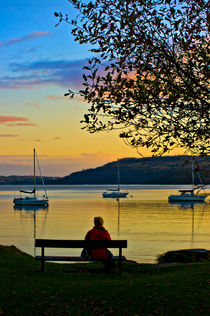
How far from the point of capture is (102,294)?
11055 mm

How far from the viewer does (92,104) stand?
1039 cm

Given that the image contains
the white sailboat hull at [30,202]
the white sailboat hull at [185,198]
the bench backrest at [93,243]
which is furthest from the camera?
the white sailboat hull at [185,198]

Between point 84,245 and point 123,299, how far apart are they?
10.9ft

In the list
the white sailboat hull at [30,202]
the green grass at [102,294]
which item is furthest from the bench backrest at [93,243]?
the white sailboat hull at [30,202]

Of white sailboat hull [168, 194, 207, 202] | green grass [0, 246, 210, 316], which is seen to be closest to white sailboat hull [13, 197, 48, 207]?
white sailboat hull [168, 194, 207, 202]

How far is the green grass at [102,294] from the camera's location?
9891 mm

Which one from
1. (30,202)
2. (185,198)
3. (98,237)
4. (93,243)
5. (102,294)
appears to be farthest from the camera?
(185,198)

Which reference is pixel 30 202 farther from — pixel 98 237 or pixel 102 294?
pixel 102 294

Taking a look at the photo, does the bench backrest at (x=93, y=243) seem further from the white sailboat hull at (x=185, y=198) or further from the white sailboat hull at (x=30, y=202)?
the white sailboat hull at (x=185, y=198)

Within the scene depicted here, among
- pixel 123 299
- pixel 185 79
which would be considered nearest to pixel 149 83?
pixel 185 79

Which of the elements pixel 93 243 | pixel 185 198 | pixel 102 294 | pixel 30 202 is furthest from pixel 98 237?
pixel 185 198

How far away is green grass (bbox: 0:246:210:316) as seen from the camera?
32.4ft

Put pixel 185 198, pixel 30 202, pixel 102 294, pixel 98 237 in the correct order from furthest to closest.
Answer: pixel 185 198 → pixel 30 202 → pixel 98 237 → pixel 102 294

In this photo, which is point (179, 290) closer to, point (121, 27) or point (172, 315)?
point (172, 315)
